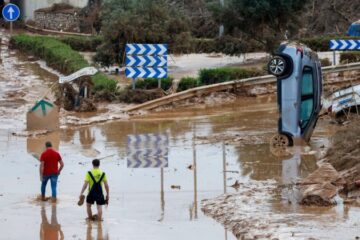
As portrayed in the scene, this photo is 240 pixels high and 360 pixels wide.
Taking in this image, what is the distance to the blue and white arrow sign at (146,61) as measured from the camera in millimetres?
31922

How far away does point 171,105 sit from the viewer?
3131 cm

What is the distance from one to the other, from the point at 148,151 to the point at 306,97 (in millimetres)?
4037

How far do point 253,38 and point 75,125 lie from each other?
1561cm

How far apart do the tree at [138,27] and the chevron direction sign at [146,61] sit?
5.56 m

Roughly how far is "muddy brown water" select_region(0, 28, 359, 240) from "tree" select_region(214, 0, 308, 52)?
853 centimetres

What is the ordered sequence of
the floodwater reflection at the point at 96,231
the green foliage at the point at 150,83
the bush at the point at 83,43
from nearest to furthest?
the floodwater reflection at the point at 96,231 → the green foliage at the point at 150,83 → the bush at the point at 83,43

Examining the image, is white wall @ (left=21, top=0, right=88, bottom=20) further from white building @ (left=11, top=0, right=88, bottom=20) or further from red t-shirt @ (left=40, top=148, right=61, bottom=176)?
red t-shirt @ (left=40, top=148, right=61, bottom=176)

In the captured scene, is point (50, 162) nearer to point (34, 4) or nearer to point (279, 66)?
point (279, 66)

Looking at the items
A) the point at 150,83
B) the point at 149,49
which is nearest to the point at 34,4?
the point at 150,83

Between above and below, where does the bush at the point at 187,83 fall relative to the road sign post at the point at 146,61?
below

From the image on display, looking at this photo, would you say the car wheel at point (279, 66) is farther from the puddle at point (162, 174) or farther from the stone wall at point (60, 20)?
the stone wall at point (60, 20)

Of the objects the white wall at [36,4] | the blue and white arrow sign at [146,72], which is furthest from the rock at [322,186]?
the white wall at [36,4]

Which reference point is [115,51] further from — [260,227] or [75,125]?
[260,227]

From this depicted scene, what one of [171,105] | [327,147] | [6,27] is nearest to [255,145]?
[327,147]
